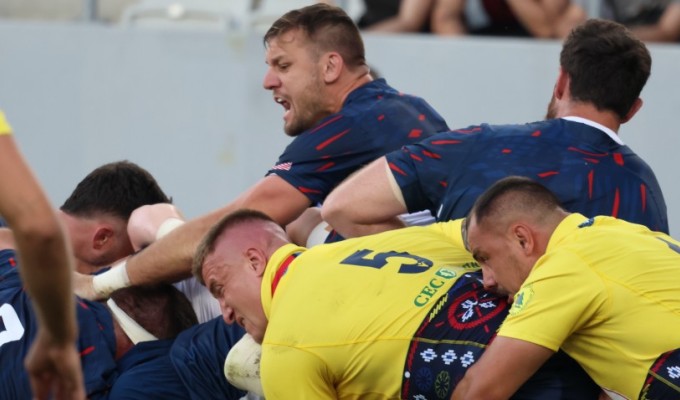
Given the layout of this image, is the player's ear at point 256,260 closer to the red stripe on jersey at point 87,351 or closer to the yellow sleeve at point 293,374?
the yellow sleeve at point 293,374

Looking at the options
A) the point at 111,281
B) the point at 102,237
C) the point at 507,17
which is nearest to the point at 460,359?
the point at 111,281

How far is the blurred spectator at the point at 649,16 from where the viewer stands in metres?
6.57

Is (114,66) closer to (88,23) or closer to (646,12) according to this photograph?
(88,23)


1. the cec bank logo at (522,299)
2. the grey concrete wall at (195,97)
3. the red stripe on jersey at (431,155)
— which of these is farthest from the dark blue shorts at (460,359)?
the grey concrete wall at (195,97)

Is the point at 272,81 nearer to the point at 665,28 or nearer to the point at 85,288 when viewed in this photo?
the point at 85,288

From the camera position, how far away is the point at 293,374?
11.7ft

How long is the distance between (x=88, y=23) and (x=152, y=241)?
12.1 feet

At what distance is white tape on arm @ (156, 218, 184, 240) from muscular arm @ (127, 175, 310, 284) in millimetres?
117

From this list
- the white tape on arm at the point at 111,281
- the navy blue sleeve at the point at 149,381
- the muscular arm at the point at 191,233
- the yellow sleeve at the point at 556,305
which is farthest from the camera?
A: the white tape on arm at the point at 111,281

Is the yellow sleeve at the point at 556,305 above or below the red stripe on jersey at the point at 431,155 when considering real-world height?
below

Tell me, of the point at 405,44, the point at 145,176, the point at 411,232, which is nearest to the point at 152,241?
the point at 145,176

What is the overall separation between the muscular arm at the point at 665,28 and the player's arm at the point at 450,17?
0.91 meters

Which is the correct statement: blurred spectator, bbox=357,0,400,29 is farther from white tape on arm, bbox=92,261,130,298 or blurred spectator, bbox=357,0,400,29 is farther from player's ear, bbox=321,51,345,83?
white tape on arm, bbox=92,261,130,298

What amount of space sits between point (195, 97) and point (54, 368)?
17.1 ft
